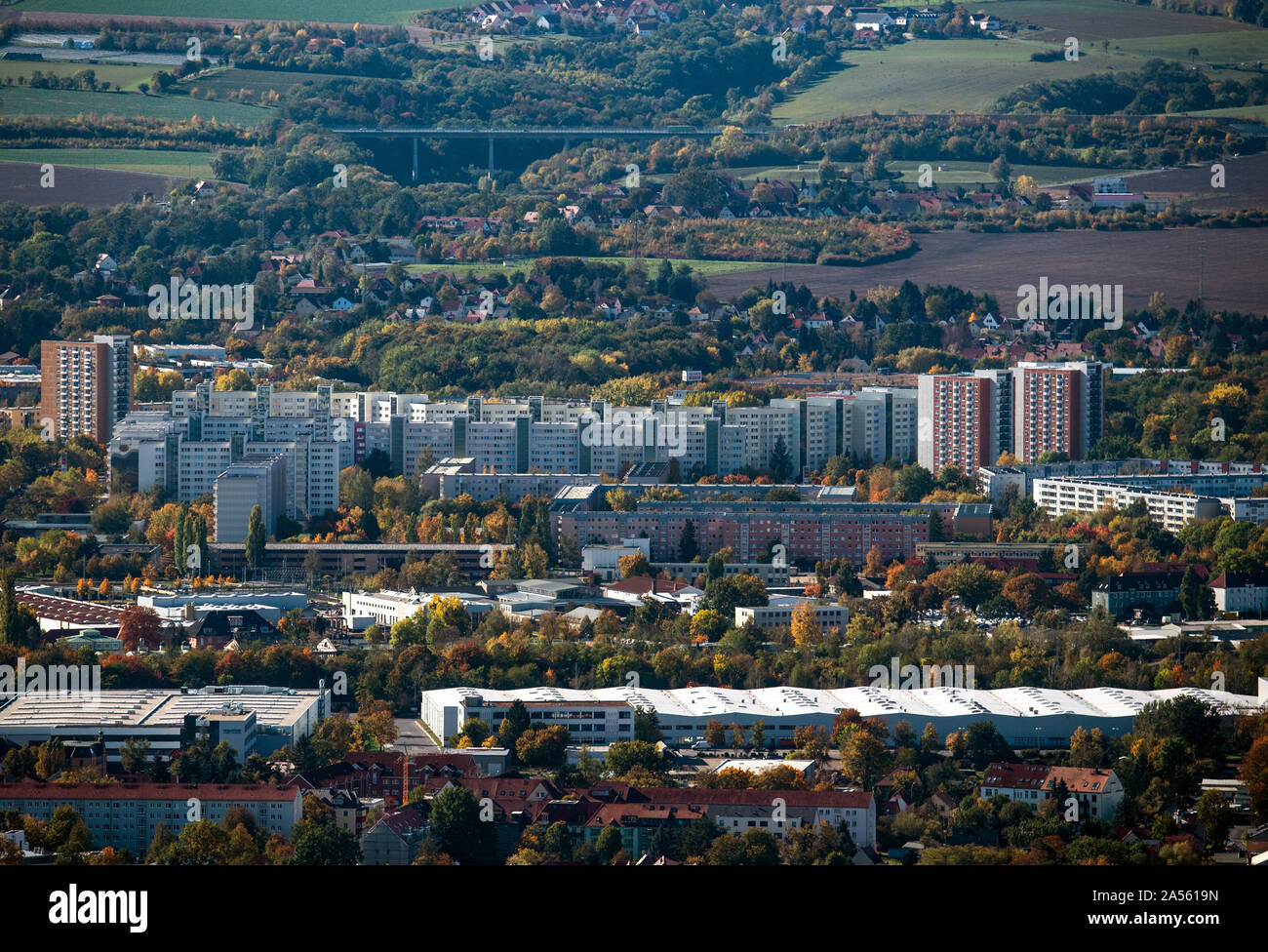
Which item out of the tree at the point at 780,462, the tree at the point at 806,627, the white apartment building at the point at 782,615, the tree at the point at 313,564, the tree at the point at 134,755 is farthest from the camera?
the tree at the point at 780,462

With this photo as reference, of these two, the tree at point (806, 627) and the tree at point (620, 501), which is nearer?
the tree at point (806, 627)

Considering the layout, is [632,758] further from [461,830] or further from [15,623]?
[15,623]

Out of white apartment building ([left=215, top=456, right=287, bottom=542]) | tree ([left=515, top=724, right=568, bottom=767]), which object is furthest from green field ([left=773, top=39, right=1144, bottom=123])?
tree ([left=515, top=724, right=568, bottom=767])

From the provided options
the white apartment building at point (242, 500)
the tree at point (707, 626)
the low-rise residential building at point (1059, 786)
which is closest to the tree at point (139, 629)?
the tree at point (707, 626)

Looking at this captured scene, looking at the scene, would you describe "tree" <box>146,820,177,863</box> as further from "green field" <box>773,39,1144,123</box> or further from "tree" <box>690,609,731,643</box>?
"green field" <box>773,39,1144,123</box>

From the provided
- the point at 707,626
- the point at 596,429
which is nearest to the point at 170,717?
the point at 707,626

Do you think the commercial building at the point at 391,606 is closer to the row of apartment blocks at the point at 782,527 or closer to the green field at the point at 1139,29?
the row of apartment blocks at the point at 782,527

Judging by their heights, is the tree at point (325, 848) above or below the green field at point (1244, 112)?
below
